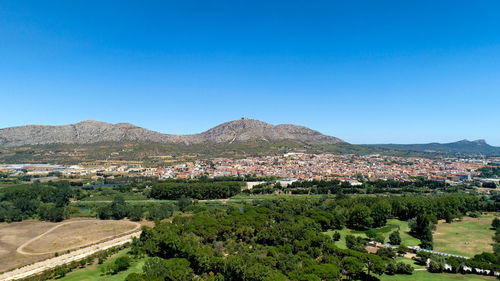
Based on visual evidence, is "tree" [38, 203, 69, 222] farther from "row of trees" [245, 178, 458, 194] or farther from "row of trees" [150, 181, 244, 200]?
"row of trees" [245, 178, 458, 194]

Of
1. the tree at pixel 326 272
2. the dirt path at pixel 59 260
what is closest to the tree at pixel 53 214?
the dirt path at pixel 59 260

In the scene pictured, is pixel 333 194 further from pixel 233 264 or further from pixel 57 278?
pixel 57 278

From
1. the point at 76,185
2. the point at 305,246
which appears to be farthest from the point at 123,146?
the point at 305,246

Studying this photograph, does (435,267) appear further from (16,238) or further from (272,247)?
(16,238)

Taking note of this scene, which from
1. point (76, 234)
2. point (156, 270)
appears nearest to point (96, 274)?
point (156, 270)

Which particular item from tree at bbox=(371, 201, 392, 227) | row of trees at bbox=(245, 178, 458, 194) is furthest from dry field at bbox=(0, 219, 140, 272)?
tree at bbox=(371, 201, 392, 227)

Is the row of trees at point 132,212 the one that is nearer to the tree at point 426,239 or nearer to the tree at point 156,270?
the tree at point 156,270
